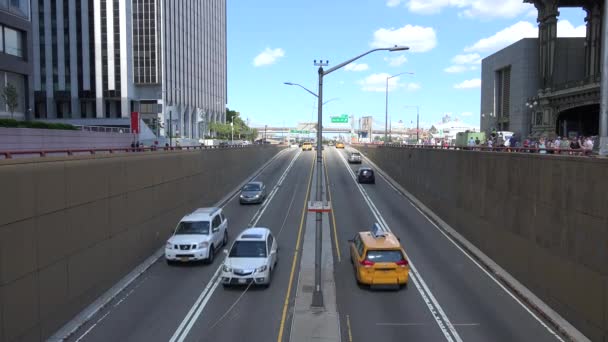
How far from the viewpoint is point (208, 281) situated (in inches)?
725

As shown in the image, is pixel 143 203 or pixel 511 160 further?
pixel 143 203

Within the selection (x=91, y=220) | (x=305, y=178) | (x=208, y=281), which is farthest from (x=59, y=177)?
(x=305, y=178)

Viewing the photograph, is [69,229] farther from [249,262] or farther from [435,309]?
[435,309]

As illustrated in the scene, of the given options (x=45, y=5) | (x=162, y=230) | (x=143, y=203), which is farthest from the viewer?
(x=45, y=5)

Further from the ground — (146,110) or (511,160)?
(146,110)

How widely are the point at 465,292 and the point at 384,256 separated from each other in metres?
2.99

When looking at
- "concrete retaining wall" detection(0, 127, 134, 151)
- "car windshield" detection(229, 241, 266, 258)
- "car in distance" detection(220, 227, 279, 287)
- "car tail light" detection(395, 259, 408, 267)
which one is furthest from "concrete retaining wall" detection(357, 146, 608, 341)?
"concrete retaining wall" detection(0, 127, 134, 151)

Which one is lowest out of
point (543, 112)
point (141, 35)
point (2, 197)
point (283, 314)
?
point (283, 314)

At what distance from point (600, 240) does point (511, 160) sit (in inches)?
293

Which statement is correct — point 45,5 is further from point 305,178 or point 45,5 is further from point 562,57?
point 562,57

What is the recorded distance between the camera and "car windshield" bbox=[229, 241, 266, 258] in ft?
58.9

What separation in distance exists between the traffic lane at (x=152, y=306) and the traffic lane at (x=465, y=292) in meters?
8.11

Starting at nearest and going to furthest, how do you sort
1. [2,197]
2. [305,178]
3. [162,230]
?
[2,197] < [162,230] < [305,178]

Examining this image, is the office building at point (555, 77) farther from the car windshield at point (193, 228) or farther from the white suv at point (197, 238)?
the car windshield at point (193, 228)
